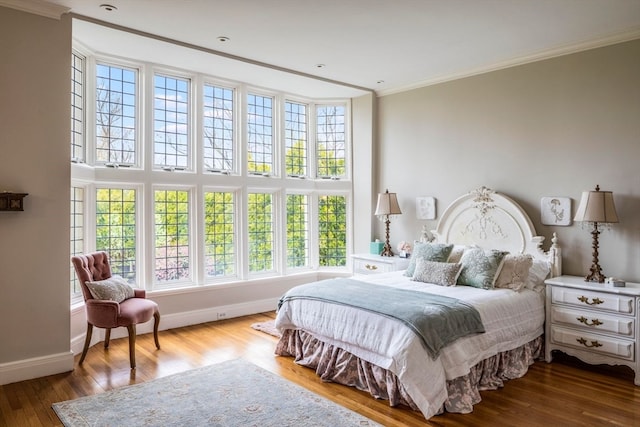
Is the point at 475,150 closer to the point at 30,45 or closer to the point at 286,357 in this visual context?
the point at 286,357

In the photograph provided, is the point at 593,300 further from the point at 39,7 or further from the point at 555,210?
the point at 39,7

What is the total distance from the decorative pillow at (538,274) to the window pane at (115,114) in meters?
4.60

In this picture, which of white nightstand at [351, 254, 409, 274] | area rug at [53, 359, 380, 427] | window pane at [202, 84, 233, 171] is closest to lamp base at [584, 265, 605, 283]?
white nightstand at [351, 254, 409, 274]

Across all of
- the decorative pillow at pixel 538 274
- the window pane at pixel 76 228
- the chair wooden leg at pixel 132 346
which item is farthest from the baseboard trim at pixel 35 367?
the decorative pillow at pixel 538 274

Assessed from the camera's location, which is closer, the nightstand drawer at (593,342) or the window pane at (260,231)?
the nightstand drawer at (593,342)

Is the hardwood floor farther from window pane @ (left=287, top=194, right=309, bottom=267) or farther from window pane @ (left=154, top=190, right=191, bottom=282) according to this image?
window pane @ (left=287, top=194, right=309, bottom=267)

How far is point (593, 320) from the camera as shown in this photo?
400cm

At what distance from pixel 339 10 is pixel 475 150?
2567 millimetres

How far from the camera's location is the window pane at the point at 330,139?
22.9 feet

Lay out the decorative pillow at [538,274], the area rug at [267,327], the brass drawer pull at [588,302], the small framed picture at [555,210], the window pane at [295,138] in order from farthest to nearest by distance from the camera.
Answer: the window pane at [295,138] < the area rug at [267,327] < the small framed picture at [555,210] < the decorative pillow at [538,274] < the brass drawer pull at [588,302]

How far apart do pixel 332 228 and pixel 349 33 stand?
3313 millimetres

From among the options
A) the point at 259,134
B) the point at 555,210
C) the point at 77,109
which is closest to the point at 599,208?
the point at 555,210

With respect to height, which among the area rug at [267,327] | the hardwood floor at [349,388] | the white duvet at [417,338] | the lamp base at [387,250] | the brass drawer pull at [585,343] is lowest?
the hardwood floor at [349,388]

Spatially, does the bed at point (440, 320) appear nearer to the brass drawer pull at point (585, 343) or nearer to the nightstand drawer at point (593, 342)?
the nightstand drawer at point (593, 342)
